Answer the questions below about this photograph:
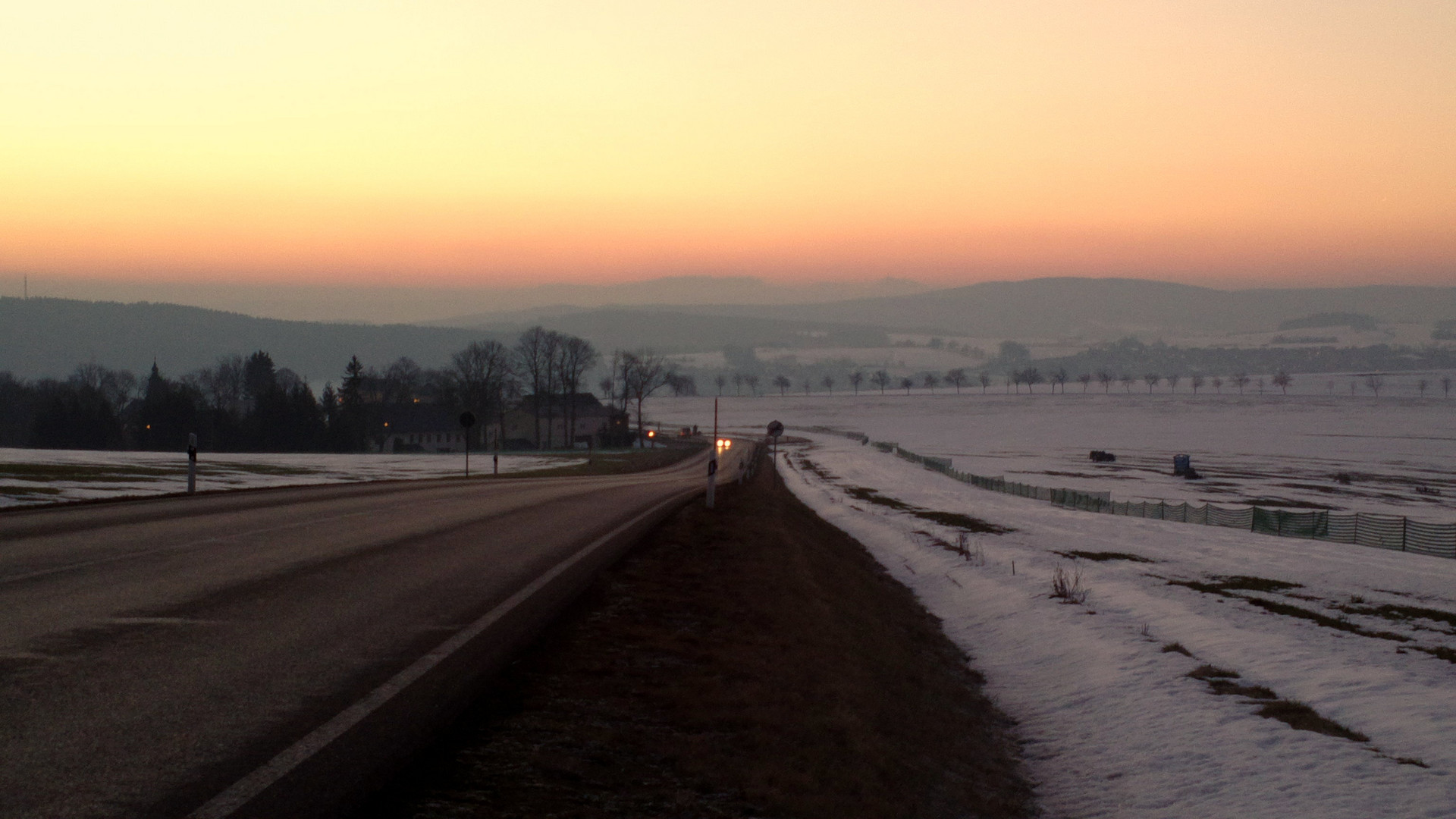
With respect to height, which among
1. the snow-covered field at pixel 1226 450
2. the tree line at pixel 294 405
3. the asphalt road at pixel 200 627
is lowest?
the snow-covered field at pixel 1226 450

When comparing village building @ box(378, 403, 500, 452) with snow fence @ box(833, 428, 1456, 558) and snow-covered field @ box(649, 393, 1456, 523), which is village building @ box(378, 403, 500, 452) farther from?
snow fence @ box(833, 428, 1456, 558)

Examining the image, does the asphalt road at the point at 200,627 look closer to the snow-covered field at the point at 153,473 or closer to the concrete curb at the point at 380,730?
the concrete curb at the point at 380,730

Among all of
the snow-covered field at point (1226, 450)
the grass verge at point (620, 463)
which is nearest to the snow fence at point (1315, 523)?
the snow-covered field at point (1226, 450)

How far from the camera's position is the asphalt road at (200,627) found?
17.4ft

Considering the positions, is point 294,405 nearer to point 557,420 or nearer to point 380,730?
point 557,420

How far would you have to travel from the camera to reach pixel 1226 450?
110 metres

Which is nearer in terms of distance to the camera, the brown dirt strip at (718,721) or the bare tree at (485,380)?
the brown dirt strip at (718,721)

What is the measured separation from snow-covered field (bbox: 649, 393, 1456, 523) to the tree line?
4480cm

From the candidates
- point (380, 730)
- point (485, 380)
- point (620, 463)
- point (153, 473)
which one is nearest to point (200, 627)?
point (380, 730)

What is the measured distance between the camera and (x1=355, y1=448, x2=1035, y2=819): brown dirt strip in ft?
18.9

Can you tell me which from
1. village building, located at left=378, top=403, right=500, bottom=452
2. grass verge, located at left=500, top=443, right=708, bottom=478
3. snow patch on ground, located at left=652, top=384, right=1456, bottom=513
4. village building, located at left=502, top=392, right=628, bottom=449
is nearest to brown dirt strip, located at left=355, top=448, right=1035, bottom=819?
grass verge, located at left=500, top=443, right=708, bottom=478

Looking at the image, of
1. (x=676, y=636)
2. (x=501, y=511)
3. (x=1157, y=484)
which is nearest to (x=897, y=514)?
(x=501, y=511)

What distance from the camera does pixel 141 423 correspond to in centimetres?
10125

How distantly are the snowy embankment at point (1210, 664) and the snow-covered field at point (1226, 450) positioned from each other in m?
33.6
